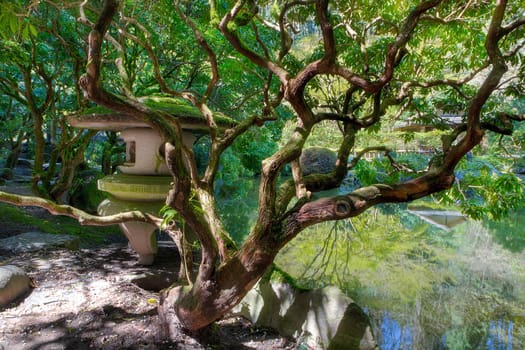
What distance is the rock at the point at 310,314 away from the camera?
2568mm

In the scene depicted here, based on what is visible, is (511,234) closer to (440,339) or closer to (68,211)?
(440,339)

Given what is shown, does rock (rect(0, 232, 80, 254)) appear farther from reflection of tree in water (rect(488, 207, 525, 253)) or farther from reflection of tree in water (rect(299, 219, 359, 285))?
reflection of tree in water (rect(488, 207, 525, 253))

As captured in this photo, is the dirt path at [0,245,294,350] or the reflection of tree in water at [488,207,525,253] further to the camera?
the reflection of tree in water at [488,207,525,253]

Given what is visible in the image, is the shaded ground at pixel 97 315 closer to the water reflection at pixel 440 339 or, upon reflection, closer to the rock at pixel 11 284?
the rock at pixel 11 284

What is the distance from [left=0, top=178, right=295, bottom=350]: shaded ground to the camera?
8.16 ft

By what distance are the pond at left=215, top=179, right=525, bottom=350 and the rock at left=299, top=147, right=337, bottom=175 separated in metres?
5.19

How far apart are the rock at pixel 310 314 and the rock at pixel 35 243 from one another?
2.92 m

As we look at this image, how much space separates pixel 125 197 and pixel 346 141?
2.52 meters

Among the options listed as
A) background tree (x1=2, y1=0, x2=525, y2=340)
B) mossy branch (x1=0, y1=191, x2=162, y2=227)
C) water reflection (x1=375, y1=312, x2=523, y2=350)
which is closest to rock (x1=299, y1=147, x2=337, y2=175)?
background tree (x1=2, y1=0, x2=525, y2=340)

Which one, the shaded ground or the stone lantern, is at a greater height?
the stone lantern

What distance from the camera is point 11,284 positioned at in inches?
120

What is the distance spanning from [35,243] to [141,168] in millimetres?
1981

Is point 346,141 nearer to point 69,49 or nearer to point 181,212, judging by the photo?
point 181,212

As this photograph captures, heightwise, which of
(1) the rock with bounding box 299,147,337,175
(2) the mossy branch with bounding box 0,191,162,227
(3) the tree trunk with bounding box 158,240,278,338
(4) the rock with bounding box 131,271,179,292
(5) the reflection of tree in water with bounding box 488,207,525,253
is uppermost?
(1) the rock with bounding box 299,147,337,175
